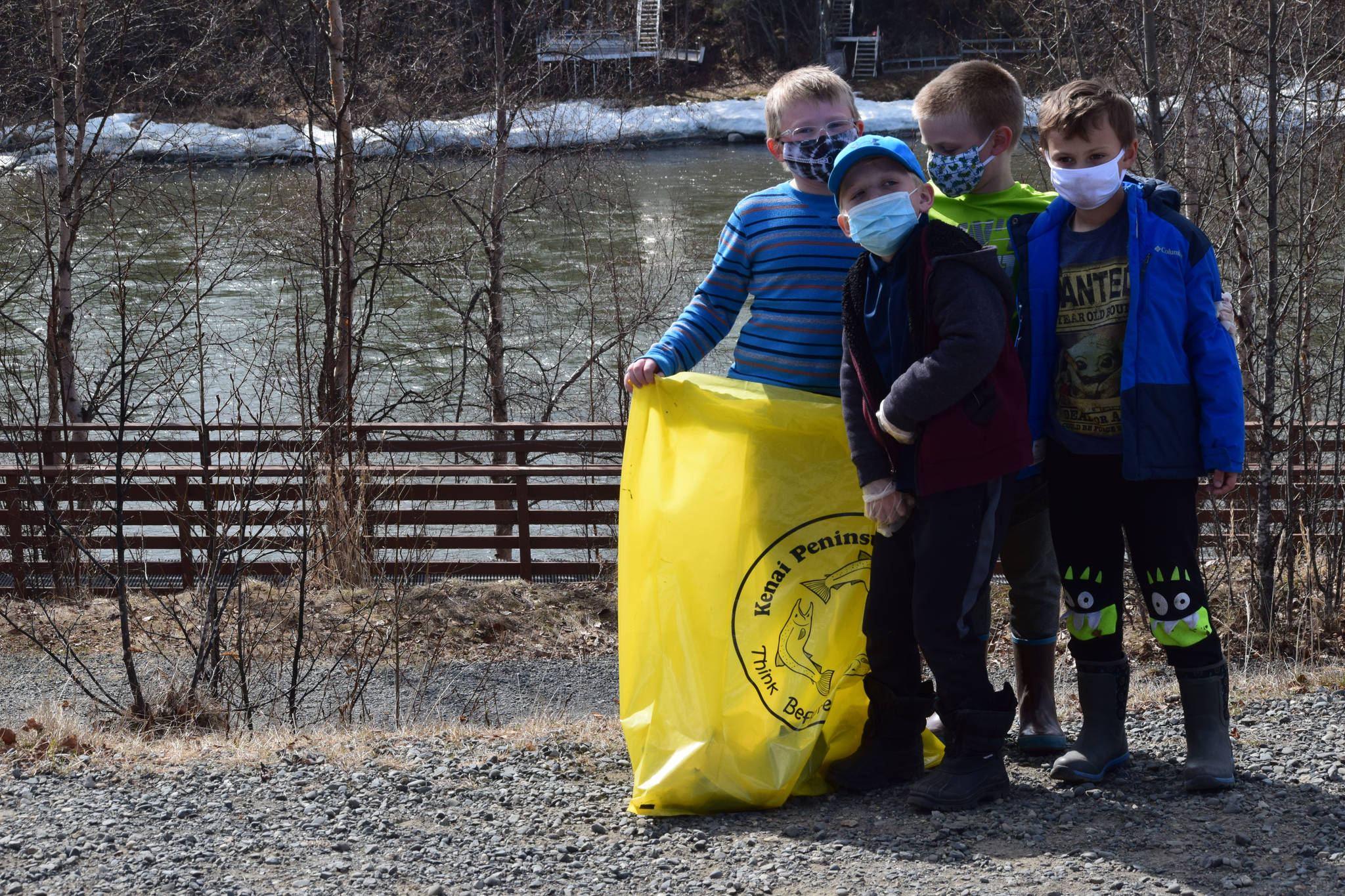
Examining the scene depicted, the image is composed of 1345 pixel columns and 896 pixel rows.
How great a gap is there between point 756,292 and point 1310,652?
417 centimetres

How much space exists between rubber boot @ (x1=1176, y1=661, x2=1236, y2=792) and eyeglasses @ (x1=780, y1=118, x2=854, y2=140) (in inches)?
66.1

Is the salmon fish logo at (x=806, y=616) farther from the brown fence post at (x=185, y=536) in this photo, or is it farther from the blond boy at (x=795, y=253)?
the brown fence post at (x=185, y=536)

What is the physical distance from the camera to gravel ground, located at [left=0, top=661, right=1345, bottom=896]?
2.88 m

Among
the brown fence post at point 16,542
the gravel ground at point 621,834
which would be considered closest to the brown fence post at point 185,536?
the brown fence post at point 16,542

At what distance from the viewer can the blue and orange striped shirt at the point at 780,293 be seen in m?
3.31

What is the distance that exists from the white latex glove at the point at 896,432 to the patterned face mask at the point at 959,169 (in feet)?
2.33

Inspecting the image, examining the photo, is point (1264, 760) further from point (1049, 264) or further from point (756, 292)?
point (756, 292)

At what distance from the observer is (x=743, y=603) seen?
333 centimetres

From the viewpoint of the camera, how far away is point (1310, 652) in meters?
6.06

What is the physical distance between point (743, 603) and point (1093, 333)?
1.15 meters

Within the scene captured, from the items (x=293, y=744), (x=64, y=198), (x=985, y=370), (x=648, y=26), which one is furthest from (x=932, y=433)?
(x=648, y=26)

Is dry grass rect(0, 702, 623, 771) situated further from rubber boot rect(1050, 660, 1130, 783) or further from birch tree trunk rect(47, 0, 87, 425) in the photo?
birch tree trunk rect(47, 0, 87, 425)

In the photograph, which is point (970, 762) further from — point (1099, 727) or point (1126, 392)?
point (1126, 392)

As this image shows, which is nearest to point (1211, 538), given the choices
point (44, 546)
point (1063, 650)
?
point (1063, 650)
